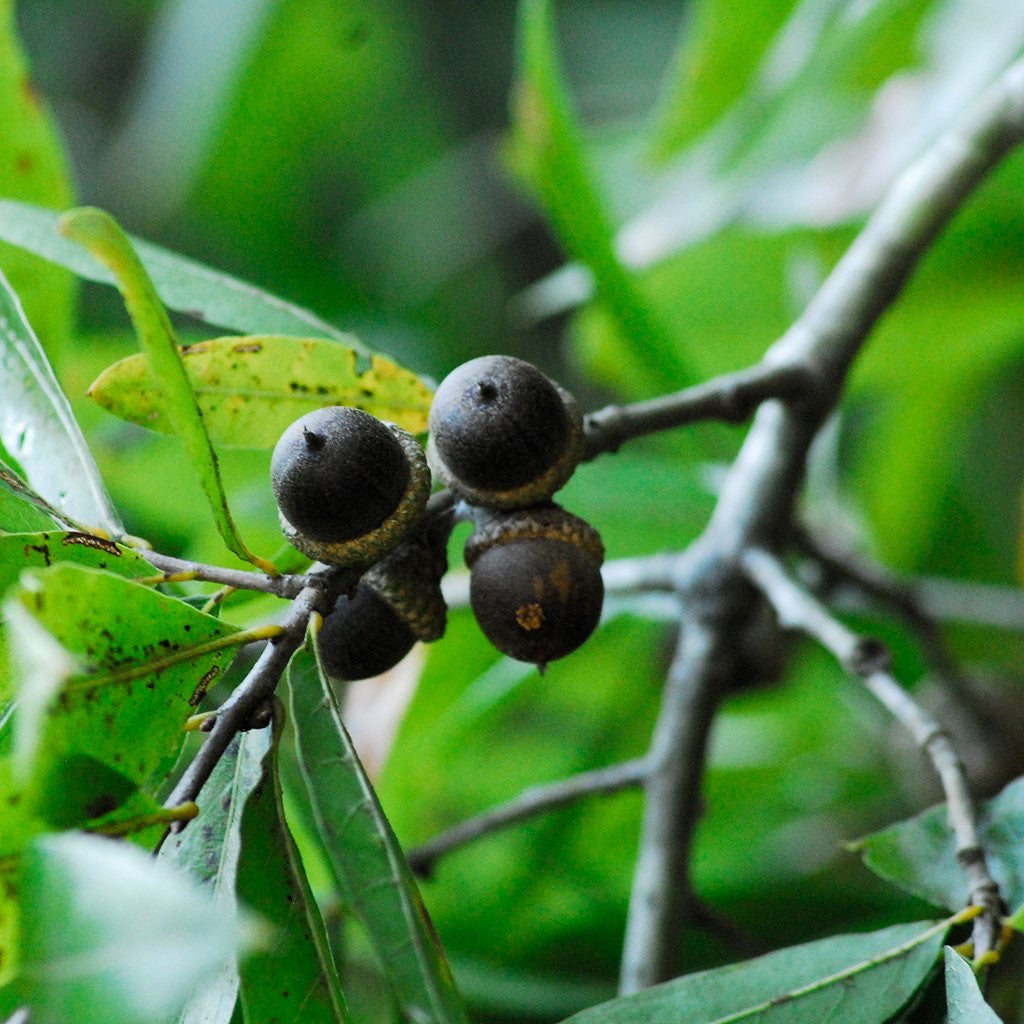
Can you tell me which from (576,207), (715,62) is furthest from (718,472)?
(715,62)

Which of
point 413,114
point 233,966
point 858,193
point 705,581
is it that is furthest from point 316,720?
point 413,114

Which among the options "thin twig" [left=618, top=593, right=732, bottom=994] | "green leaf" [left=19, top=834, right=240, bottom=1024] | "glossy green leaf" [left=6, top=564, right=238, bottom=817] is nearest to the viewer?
"green leaf" [left=19, top=834, right=240, bottom=1024]

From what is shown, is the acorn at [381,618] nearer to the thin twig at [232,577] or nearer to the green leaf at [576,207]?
the thin twig at [232,577]

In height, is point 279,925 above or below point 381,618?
below

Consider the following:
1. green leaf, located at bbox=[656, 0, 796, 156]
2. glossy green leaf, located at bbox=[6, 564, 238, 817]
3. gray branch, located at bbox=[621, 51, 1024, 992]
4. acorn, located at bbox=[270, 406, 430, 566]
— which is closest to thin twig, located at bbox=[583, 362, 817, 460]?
gray branch, located at bbox=[621, 51, 1024, 992]

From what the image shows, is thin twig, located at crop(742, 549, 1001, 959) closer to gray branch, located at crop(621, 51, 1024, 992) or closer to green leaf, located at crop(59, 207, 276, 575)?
gray branch, located at crop(621, 51, 1024, 992)

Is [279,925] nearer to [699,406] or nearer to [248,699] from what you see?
[248,699]

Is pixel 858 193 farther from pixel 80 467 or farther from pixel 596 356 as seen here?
pixel 80 467
